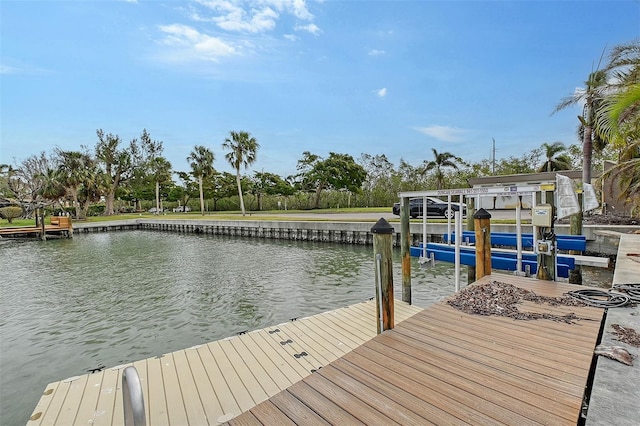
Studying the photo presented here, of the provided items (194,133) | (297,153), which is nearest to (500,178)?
(297,153)

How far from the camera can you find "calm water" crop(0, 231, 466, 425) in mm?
4426

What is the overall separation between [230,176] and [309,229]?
27.6 metres

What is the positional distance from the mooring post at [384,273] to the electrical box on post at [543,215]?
197cm

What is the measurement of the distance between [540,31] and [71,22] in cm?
2082

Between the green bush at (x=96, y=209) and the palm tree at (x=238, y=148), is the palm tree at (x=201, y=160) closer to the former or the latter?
the palm tree at (x=238, y=148)

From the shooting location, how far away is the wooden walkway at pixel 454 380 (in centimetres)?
157

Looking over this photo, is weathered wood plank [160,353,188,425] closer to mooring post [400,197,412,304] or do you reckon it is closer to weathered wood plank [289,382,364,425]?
weathered wood plank [289,382,364,425]

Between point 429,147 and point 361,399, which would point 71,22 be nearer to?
point 361,399

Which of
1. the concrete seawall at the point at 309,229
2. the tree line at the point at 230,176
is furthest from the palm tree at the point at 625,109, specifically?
the tree line at the point at 230,176

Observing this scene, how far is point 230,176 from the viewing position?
41.1 m

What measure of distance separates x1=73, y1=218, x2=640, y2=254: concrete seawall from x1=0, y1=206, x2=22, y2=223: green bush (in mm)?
11668

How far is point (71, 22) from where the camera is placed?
12.9 metres

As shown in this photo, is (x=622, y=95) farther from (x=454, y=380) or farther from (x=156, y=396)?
(x=156, y=396)

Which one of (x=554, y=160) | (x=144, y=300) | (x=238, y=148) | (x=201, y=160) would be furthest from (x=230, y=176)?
(x=144, y=300)
